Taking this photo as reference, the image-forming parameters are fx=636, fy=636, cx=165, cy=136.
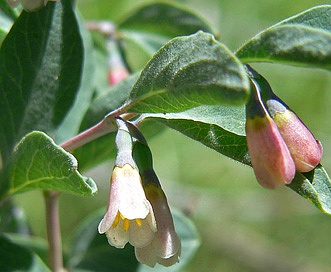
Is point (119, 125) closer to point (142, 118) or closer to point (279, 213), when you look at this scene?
point (142, 118)

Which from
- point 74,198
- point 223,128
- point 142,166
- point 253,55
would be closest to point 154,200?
point 142,166

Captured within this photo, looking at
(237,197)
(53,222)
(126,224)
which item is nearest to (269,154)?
(126,224)

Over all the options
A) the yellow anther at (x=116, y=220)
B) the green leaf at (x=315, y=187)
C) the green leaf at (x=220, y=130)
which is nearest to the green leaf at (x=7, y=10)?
the green leaf at (x=220, y=130)

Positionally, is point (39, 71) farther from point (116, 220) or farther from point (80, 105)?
point (116, 220)

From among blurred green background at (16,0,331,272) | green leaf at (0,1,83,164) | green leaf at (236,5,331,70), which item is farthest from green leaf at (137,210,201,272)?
blurred green background at (16,0,331,272)

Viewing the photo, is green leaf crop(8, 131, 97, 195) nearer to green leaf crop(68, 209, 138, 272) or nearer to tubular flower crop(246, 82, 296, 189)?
tubular flower crop(246, 82, 296, 189)
